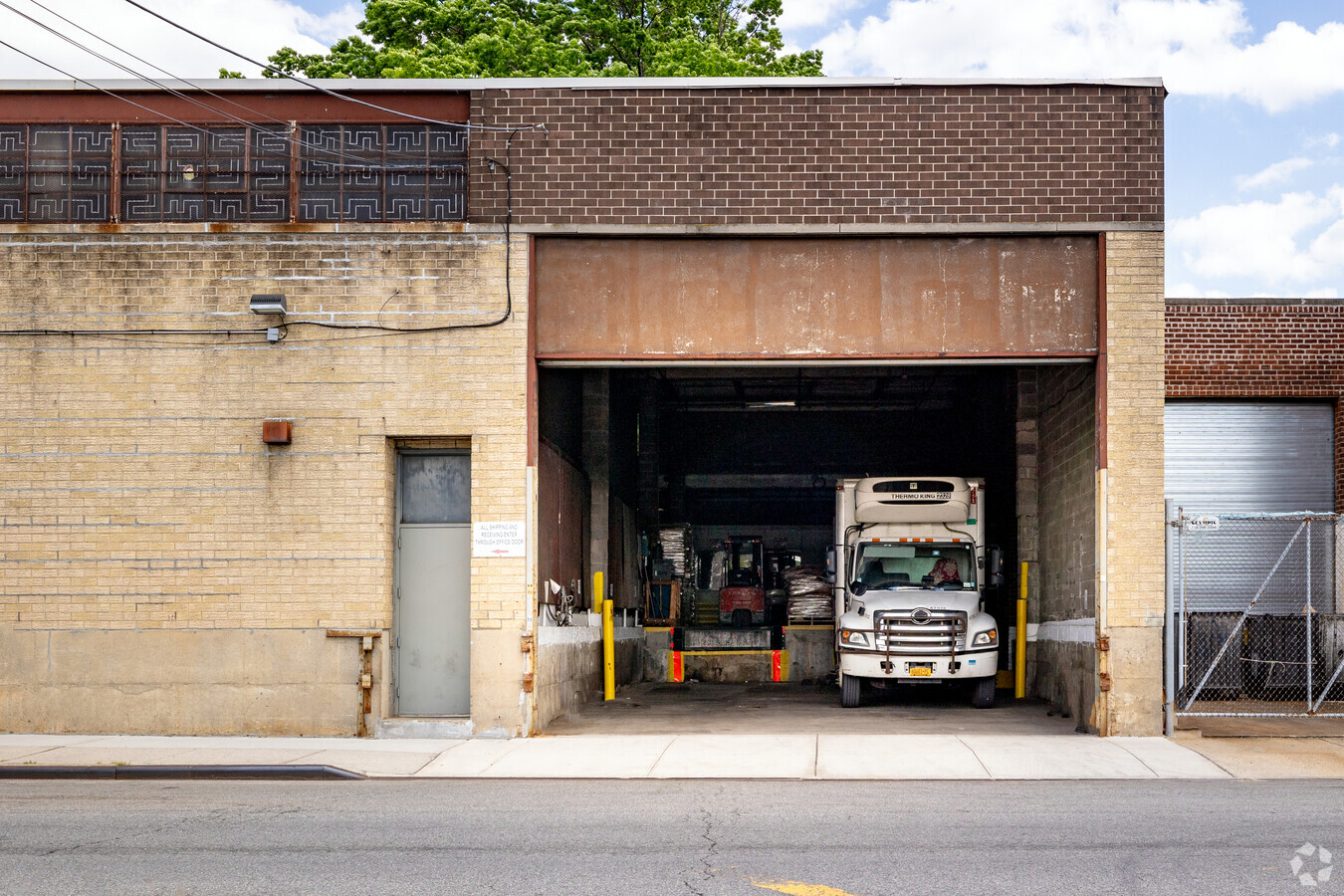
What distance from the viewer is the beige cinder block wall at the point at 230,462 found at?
574 inches

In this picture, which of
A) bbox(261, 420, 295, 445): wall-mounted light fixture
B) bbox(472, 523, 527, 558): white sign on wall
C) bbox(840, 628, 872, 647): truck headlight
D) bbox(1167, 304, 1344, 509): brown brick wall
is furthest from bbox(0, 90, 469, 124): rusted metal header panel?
bbox(1167, 304, 1344, 509): brown brick wall

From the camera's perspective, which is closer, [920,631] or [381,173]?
[381,173]

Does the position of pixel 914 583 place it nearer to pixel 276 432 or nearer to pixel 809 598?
pixel 809 598

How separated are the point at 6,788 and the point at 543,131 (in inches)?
345

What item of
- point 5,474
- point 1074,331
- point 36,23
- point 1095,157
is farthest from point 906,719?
point 36,23

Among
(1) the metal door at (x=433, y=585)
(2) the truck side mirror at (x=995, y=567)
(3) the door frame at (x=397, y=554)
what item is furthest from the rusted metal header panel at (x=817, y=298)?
(2) the truck side mirror at (x=995, y=567)

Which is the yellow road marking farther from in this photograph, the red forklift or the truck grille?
the red forklift

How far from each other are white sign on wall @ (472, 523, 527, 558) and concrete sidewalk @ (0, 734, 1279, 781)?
6.80ft

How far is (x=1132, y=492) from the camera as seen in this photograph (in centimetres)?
1454

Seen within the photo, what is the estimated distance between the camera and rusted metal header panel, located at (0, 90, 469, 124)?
1509 cm

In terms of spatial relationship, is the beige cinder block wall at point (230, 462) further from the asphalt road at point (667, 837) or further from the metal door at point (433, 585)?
the asphalt road at point (667, 837)

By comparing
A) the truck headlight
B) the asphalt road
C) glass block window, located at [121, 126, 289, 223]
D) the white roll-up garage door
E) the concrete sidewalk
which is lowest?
the concrete sidewalk

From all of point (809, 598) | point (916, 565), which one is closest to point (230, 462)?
point (916, 565)

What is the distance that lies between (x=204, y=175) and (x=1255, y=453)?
53.7 feet
